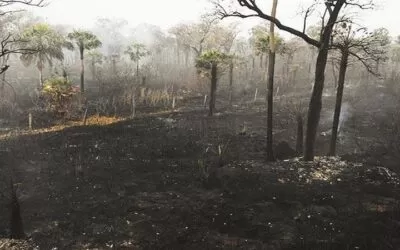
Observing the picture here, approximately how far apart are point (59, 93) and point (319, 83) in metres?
16.0

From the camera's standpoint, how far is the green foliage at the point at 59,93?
79.2 ft

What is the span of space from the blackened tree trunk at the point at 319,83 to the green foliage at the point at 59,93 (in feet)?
50.3

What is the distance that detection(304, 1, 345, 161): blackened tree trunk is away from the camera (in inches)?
557

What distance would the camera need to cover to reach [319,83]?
48.2 ft

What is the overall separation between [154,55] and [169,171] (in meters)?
50.1

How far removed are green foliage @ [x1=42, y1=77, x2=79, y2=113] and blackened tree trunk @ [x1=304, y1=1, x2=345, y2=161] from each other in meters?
15.3

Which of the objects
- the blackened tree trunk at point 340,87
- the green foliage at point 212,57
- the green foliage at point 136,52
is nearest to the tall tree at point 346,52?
the blackened tree trunk at point 340,87

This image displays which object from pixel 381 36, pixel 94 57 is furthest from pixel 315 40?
pixel 94 57

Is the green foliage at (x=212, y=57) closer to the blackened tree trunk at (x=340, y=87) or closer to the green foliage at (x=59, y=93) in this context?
the green foliage at (x=59, y=93)

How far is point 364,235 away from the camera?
385 inches

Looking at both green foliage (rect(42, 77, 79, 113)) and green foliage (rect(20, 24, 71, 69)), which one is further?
green foliage (rect(20, 24, 71, 69))

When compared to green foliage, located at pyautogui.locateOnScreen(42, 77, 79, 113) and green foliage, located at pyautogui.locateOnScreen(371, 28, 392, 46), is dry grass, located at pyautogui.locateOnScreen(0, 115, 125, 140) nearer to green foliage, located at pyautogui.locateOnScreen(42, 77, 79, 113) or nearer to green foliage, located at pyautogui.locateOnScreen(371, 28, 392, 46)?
green foliage, located at pyautogui.locateOnScreen(42, 77, 79, 113)

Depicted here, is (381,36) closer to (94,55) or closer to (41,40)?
(94,55)

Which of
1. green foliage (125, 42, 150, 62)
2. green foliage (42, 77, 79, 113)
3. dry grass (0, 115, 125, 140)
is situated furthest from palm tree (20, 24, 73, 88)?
green foliage (125, 42, 150, 62)
